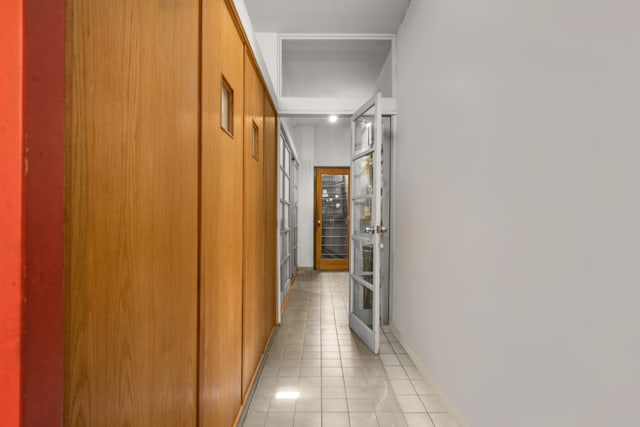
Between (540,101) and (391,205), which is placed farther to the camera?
(391,205)

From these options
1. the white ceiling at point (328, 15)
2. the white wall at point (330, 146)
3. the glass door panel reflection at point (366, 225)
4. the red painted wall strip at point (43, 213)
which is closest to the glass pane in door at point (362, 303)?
the glass door panel reflection at point (366, 225)

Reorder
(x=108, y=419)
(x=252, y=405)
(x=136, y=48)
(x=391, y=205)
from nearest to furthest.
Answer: (x=108, y=419), (x=136, y=48), (x=252, y=405), (x=391, y=205)

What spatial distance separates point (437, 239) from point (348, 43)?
264 cm

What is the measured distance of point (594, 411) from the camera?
1.01m

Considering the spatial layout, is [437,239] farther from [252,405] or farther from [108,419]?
[108,419]

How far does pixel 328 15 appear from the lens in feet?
10.8

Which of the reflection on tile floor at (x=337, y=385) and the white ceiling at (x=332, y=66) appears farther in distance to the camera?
the white ceiling at (x=332, y=66)

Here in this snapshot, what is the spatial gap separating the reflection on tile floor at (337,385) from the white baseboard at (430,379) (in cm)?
4

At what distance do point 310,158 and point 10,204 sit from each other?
710cm

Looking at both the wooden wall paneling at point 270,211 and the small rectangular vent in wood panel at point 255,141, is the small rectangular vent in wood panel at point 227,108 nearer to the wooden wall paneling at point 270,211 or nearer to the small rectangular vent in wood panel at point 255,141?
the small rectangular vent in wood panel at point 255,141

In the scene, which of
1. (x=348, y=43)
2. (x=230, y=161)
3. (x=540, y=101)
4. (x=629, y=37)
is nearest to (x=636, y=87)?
(x=629, y=37)

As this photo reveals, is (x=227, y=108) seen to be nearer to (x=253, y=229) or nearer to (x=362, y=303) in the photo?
(x=253, y=229)

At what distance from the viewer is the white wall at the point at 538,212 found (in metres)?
0.94

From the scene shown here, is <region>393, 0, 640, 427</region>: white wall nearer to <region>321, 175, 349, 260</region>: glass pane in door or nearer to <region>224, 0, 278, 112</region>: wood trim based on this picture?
<region>224, 0, 278, 112</region>: wood trim
